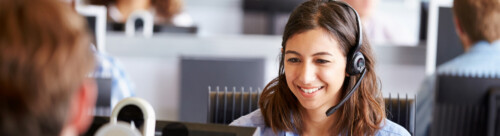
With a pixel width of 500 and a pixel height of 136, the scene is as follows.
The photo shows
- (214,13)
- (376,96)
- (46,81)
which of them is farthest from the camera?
(214,13)

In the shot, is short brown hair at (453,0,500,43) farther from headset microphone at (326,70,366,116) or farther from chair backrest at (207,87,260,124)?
chair backrest at (207,87,260,124)

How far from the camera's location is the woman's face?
4.48 feet

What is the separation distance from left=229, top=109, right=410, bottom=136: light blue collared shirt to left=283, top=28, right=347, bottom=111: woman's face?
0.38 feet

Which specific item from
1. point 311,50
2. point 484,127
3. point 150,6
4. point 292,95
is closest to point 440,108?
point 484,127

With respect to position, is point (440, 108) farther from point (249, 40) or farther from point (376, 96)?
point (249, 40)

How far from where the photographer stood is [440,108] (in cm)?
106

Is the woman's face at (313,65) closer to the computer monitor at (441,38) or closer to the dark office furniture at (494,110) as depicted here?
the dark office furniture at (494,110)

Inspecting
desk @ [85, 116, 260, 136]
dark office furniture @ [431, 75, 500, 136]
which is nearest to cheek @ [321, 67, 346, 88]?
dark office furniture @ [431, 75, 500, 136]

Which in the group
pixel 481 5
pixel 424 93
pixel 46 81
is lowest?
pixel 424 93

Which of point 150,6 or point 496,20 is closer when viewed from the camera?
point 496,20

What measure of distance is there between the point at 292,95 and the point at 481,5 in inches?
24.3

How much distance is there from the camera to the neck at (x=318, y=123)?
1490mm

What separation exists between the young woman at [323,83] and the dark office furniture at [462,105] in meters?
0.34

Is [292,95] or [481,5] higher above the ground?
[481,5]
